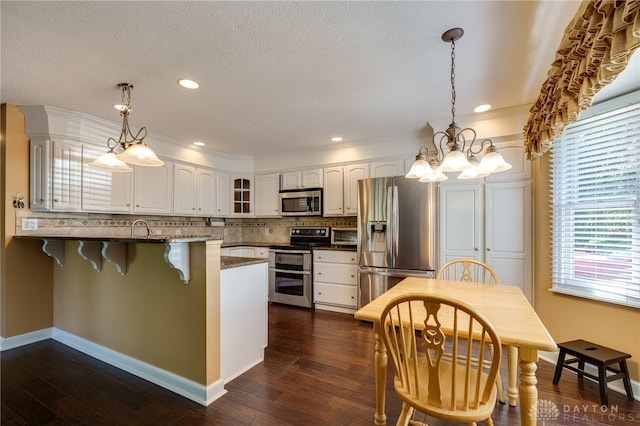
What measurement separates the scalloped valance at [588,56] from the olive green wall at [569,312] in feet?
3.26

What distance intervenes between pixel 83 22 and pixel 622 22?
104 inches

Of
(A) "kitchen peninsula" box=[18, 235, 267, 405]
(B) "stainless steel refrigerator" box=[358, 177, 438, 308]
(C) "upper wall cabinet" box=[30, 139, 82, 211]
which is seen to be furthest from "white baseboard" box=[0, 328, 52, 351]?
(B) "stainless steel refrigerator" box=[358, 177, 438, 308]

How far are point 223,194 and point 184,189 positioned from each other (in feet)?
2.31

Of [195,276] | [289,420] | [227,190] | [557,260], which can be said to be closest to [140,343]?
[195,276]

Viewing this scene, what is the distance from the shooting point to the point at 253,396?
2012 mm

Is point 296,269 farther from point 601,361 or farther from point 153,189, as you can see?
point 601,361

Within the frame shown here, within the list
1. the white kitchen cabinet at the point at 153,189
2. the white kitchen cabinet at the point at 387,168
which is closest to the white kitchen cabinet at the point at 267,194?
the white kitchen cabinet at the point at 153,189

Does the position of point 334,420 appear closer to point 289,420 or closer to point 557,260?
point 289,420

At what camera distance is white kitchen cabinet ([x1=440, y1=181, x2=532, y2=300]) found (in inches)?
111

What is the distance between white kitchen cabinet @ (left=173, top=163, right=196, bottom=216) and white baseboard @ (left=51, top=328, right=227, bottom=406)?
190 cm

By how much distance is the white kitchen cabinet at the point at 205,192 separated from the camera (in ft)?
14.5

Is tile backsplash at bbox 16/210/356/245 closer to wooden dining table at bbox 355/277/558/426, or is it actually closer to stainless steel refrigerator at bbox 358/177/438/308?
stainless steel refrigerator at bbox 358/177/438/308

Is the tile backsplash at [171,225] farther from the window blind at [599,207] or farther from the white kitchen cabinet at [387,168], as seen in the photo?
the window blind at [599,207]

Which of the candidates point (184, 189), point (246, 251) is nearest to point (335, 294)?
point (246, 251)
